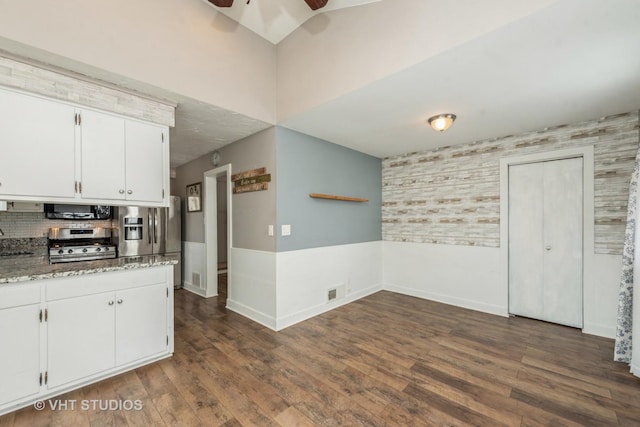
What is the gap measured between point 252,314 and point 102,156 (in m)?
2.41

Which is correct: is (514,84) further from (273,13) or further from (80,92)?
(80,92)

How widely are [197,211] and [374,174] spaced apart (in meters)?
3.23

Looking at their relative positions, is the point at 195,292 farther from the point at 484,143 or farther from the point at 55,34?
the point at 484,143

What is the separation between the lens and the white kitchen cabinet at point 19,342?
5.72ft

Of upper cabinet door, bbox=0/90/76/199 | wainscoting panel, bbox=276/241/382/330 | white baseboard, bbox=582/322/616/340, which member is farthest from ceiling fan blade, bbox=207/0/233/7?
white baseboard, bbox=582/322/616/340

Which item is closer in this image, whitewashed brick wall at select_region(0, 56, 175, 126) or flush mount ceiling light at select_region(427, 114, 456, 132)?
whitewashed brick wall at select_region(0, 56, 175, 126)

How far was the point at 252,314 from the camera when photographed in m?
3.47

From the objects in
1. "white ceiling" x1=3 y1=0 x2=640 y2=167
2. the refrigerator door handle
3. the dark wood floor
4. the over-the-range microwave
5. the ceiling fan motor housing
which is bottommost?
the dark wood floor

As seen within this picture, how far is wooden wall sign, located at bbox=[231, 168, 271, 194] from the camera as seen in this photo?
130 inches

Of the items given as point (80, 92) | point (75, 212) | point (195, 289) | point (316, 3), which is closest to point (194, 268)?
point (195, 289)

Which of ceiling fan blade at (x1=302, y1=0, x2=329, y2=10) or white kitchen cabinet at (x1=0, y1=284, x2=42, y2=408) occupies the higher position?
ceiling fan blade at (x1=302, y1=0, x2=329, y2=10)

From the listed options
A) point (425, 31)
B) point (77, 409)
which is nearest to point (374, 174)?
point (425, 31)

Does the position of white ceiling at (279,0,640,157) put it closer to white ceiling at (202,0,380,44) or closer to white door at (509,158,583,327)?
white door at (509,158,583,327)

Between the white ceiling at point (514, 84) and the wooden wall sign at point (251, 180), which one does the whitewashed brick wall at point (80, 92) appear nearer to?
the white ceiling at point (514, 84)
